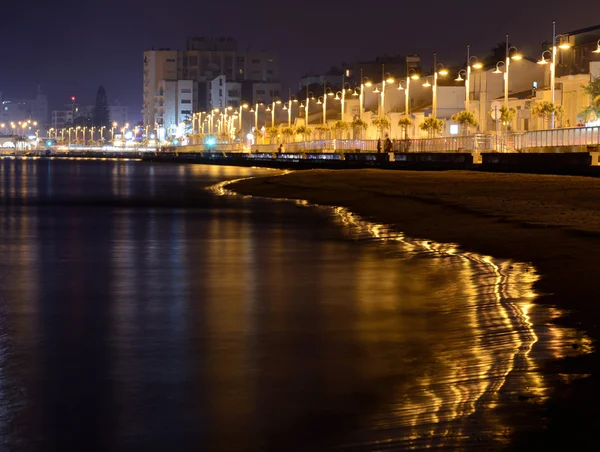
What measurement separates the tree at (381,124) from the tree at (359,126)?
103 cm

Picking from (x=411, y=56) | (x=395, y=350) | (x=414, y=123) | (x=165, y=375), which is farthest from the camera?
(x=411, y=56)

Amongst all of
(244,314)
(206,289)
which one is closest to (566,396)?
(244,314)

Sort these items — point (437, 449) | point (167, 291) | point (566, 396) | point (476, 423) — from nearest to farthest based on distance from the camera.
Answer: point (437, 449) → point (476, 423) → point (566, 396) → point (167, 291)

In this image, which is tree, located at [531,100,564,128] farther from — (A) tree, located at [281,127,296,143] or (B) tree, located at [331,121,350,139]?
(A) tree, located at [281,127,296,143]

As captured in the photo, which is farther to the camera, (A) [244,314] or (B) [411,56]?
(B) [411,56]

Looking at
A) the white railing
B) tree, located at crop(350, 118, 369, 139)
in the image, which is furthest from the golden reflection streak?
tree, located at crop(350, 118, 369, 139)

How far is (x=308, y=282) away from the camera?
1374 centimetres

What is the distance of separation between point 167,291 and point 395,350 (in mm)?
4565

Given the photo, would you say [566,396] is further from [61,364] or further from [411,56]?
[411,56]

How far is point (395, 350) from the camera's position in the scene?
29.3ft

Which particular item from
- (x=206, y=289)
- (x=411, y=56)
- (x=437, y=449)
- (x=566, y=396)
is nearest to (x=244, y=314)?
(x=206, y=289)

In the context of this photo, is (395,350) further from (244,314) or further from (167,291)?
(167,291)

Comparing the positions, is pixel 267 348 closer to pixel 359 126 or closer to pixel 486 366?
pixel 486 366

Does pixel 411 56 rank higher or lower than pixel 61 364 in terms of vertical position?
higher
